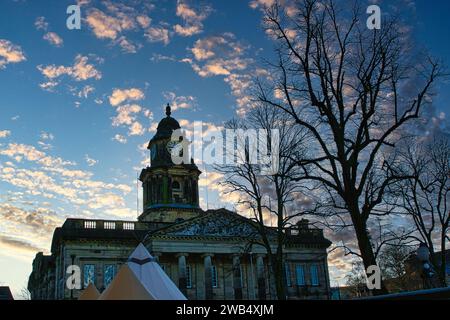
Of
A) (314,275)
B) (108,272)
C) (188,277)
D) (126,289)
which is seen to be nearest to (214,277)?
(188,277)

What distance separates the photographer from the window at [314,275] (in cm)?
5694

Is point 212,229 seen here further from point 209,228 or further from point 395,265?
point 395,265

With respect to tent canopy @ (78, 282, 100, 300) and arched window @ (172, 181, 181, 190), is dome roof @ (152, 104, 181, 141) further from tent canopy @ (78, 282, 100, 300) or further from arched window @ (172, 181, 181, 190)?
tent canopy @ (78, 282, 100, 300)

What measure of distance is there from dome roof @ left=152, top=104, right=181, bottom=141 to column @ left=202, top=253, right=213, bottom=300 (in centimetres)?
1777

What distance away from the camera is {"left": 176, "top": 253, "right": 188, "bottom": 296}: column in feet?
162

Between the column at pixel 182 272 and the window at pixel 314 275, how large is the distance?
1643 cm

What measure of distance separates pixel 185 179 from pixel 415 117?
45.8 m

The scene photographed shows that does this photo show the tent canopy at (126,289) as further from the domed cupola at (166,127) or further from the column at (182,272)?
the domed cupola at (166,127)

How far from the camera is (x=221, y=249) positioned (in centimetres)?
5200

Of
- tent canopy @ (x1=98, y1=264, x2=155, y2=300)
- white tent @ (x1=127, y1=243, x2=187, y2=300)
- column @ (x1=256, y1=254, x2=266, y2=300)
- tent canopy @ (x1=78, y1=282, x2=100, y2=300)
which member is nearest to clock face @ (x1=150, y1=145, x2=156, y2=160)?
column @ (x1=256, y1=254, x2=266, y2=300)

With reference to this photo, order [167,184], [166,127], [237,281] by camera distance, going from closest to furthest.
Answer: [237,281] < [167,184] < [166,127]

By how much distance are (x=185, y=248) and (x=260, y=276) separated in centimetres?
908

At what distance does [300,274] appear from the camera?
5703 centimetres
